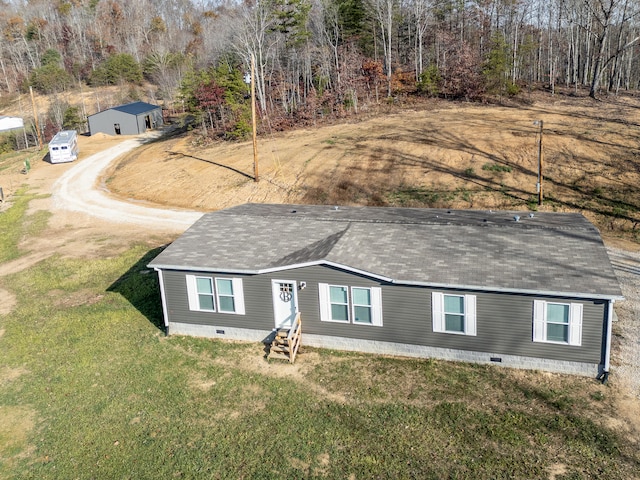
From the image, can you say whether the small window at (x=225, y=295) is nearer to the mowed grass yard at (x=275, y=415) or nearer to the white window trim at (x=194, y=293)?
the white window trim at (x=194, y=293)

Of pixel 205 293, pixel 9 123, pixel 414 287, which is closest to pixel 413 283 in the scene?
pixel 414 287

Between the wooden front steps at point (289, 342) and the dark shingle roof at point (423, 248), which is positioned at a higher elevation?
the dark shingle roof at point (423, 248)

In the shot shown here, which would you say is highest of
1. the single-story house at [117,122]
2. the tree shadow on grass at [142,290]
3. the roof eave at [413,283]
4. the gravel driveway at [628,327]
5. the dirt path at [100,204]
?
the single-story house at [117,122]

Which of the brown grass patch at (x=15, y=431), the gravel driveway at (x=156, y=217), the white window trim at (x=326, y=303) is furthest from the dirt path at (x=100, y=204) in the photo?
the brown grass patch at (x=15, y=431)

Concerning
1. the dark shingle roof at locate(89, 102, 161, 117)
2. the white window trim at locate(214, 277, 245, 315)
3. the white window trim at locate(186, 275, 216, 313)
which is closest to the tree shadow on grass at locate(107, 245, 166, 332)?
the white window trim at locate(186, 275, 216, 313)

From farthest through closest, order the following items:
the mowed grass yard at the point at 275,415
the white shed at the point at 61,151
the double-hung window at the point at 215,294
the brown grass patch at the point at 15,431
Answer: the white shed at the point at 61,151, the double-hung window at the point at 215,294, the brown grass patch at the point at 15,431, the mowed grass yard at the point at 275,415

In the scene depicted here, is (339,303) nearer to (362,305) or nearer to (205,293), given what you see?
(362,305)

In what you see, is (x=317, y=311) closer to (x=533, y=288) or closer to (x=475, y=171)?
(x=533, y=288)
